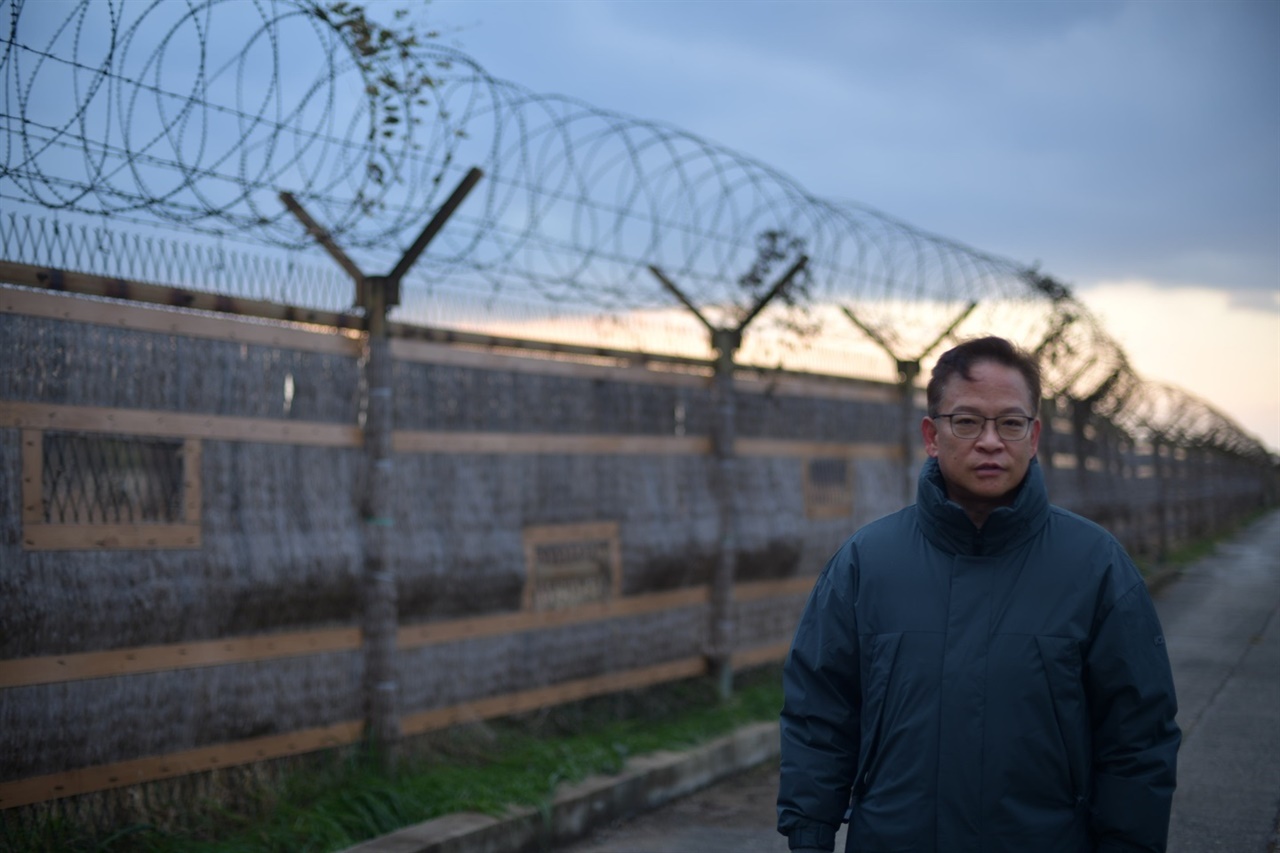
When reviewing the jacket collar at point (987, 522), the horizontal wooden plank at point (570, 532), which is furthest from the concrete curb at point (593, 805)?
the jacket collar at point (987, 522)

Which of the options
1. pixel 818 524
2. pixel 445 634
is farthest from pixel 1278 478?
pixel 445 634

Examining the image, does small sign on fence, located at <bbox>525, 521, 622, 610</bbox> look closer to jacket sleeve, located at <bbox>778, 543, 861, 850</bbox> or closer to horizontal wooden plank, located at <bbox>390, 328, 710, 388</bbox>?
horizontal wooden plank, located at <bbox>390, 328, 710, 388</bbox>

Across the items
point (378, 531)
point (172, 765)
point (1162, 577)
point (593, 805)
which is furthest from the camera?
point (1162, 577)

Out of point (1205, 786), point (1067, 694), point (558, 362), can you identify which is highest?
point (558, 362)

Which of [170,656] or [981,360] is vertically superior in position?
[981,360]

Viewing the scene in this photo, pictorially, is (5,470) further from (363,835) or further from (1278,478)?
(1278,478)

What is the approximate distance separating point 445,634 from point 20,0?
9.81ft

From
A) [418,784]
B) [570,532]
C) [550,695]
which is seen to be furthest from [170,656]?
[570,532]

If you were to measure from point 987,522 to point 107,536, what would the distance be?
3189 millimetres

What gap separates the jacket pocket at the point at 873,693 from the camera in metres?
2.54

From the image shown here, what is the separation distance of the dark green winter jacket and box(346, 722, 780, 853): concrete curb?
250cm

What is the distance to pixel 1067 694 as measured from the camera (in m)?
2.44

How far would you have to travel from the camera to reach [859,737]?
8.85 ft

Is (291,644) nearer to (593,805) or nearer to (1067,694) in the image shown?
(593,805)
